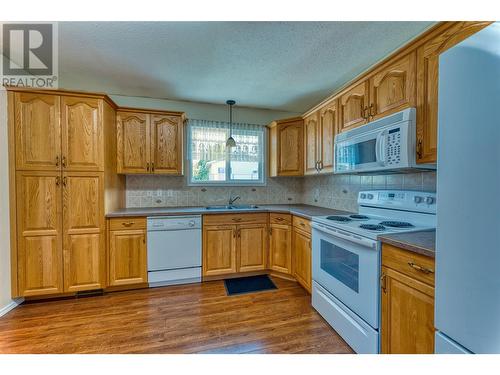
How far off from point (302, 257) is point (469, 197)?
6.02 ft

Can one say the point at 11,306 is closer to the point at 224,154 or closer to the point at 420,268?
the point at 224,154

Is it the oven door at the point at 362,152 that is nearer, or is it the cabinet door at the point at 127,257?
the oven door at the point at 362,152

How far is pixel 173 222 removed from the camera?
2.58 meters

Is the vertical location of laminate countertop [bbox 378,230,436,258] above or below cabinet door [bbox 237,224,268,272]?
above

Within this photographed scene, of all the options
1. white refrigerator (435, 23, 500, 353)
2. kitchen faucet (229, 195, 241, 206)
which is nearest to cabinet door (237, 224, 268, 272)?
kitchen faucet (229, 195, 241, 206)

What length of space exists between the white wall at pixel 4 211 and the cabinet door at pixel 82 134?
45cm

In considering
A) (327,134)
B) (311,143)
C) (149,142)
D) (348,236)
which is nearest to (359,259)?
(348,236)

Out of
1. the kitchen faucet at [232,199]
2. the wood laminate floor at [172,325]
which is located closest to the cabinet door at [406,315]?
the wood laminate floor at [172,325]

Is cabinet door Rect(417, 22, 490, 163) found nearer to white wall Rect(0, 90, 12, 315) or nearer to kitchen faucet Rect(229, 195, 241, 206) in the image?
kitchen faucet Rect(229, 195, 241, 206)

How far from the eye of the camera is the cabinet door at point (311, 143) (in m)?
2.74

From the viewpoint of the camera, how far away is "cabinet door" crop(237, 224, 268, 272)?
9.11ft

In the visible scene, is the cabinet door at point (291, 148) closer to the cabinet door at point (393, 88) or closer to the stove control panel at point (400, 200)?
A: the stove control panel at point (400, 200)

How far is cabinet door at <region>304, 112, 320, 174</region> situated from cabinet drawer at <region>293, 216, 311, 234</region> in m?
0.66
